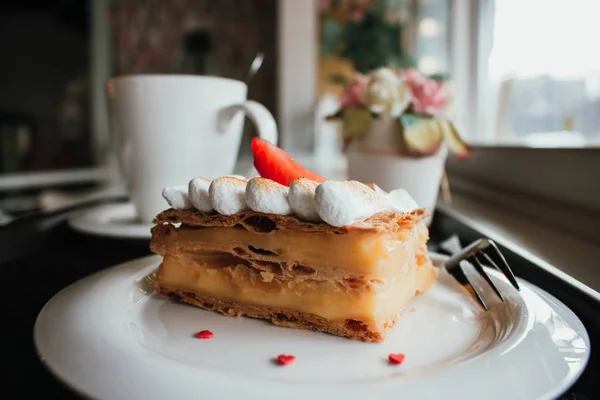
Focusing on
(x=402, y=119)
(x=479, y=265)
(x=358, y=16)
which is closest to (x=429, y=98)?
(x=402, y=119)

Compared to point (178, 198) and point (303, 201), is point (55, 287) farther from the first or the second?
point (303, 201)

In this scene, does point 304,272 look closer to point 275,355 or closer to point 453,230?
point 275,355

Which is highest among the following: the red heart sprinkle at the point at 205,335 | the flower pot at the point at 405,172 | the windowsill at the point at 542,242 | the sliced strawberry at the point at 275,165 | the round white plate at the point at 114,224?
the sliced strawberry at the point at 275,165

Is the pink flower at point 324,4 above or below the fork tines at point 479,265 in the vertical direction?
above

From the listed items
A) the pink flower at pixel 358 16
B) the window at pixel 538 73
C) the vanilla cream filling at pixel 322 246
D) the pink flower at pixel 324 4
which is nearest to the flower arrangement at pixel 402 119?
the window at pixel 538 73

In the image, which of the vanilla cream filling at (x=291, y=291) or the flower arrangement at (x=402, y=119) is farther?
the flower arrangement at (x=402, y=119)

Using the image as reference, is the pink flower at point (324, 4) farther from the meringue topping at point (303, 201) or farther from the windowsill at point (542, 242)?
the meringue topping at point (303, 201)
